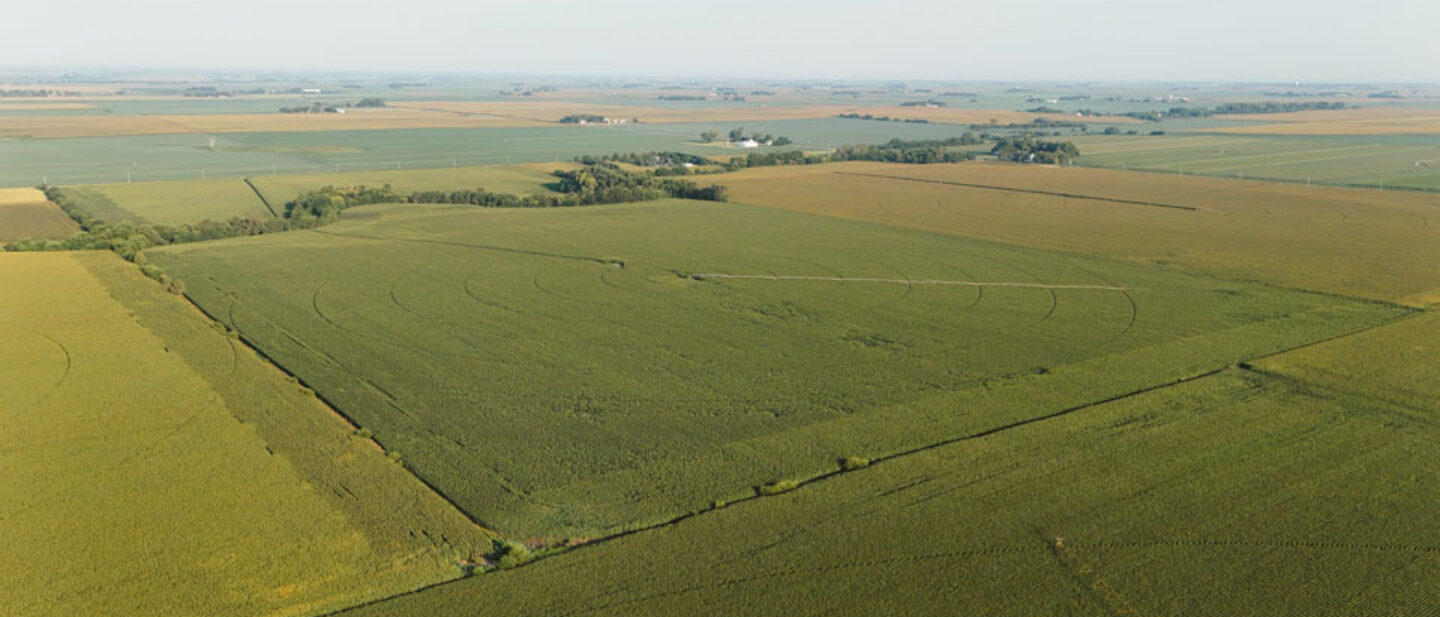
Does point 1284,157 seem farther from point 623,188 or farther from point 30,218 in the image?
point 30,218

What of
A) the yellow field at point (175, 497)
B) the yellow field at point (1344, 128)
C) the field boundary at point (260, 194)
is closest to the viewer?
the yellow field at point (175, 497)

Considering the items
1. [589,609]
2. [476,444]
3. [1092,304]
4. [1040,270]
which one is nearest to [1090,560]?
[589,609]

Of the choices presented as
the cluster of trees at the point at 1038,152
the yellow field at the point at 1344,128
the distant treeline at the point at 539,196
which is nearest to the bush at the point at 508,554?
the distant treeline at the point at 539,196

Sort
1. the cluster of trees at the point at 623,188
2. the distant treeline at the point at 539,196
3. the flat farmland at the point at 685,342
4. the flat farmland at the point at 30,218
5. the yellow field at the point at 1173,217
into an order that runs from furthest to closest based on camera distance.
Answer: the cluster of trees at the point at 623,188
the distant treeline at the point at 539,196
the flat farmland at the point at 30,218
the yellow field at the point at 1173,217
the flat farmland at the point at 685,342

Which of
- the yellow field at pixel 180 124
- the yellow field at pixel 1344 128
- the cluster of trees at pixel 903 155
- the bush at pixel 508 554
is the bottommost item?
the yellow field at pixel 180 124

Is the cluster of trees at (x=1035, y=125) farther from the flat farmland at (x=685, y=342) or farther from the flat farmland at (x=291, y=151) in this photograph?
the flat farmland at (x=685, y=342)
